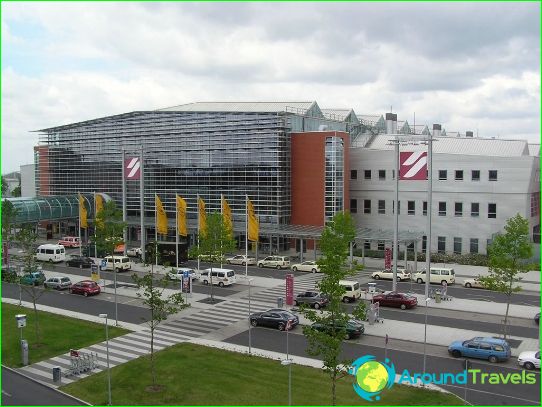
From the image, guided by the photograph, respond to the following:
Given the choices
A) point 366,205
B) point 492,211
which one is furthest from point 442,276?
point 366,205

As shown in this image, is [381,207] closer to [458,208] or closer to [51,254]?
[458,208]

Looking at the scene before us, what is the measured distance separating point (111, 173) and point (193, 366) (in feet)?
199

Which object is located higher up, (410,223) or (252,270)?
(410,223)

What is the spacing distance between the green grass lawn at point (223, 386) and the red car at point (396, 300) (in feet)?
52.1

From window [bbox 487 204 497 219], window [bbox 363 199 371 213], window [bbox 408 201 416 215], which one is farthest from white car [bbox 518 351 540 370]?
window [bbox 363 199 371 213]

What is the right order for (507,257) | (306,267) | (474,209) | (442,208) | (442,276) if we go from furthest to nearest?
(442,208) → (474,209) → (306,267) → (442,276) → (507,257)

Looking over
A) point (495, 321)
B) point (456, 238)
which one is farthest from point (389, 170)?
point (495, 321)

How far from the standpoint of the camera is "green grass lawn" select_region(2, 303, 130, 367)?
3356 cm

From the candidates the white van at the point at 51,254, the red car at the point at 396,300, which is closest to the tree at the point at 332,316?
the red car at the point at 396,300

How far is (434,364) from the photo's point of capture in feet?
102

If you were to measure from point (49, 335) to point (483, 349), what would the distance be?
27171 millimetres

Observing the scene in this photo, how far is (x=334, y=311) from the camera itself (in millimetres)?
24000

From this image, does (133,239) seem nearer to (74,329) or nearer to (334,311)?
(74,329)

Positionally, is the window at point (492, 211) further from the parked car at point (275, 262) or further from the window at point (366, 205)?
the parked car at point (275, 262)
